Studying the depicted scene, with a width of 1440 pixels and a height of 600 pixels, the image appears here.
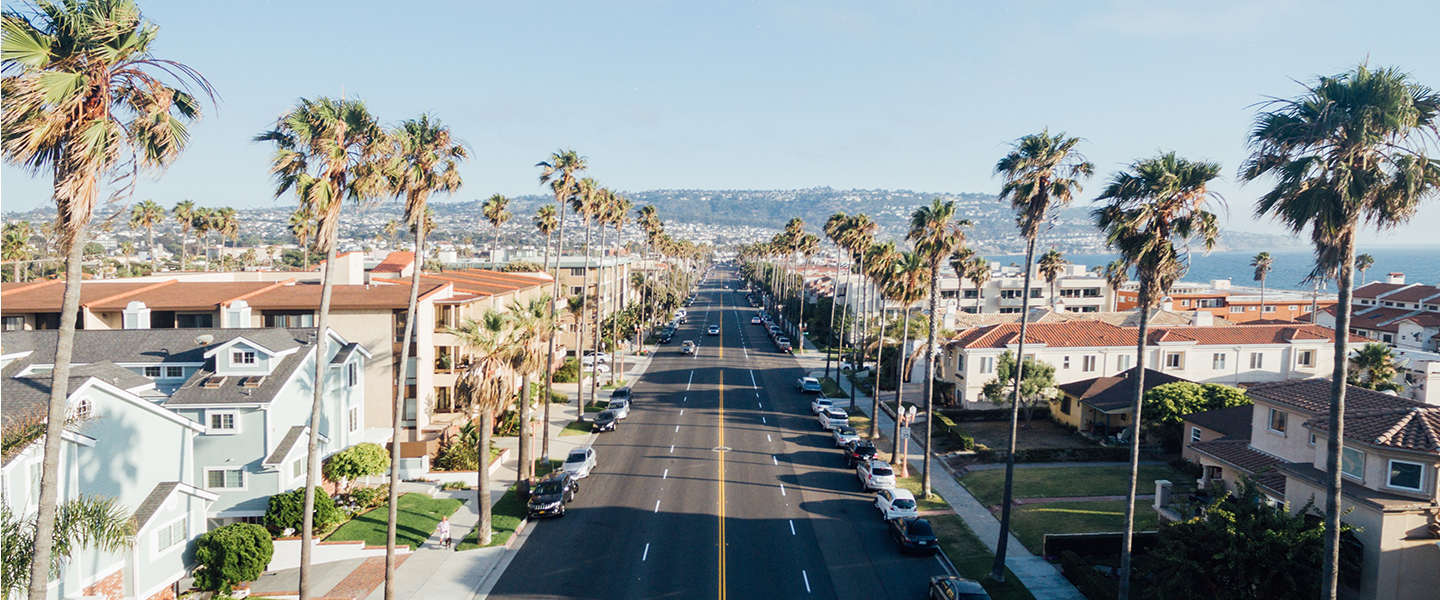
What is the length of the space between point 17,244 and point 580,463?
248ft

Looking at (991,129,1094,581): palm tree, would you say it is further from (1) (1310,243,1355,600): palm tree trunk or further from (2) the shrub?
(2) the shrub

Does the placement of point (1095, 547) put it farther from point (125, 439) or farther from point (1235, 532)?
point (125, 439)

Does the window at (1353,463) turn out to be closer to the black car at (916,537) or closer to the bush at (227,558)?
the black car at (916,537)

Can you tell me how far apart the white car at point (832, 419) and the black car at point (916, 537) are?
20.0m

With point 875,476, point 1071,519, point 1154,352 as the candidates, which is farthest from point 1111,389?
point 875,476

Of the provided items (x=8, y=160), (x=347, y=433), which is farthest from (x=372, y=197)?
(x=347, y=433)

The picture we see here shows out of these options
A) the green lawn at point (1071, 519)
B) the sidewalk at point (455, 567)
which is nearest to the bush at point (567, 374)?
the sidewalk at point (455, 567)

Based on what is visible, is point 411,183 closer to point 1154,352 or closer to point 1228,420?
point 1228,420

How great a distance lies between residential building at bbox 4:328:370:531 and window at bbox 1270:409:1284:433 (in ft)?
127

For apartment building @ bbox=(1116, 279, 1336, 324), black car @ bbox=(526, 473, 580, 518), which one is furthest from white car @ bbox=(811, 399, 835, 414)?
apartment building @ bbox=(1116, 279, 1336, 324)

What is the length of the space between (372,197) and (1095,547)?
27.2m

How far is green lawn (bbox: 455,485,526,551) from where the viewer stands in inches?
1187

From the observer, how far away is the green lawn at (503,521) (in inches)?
1187

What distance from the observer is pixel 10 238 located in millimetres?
77188
